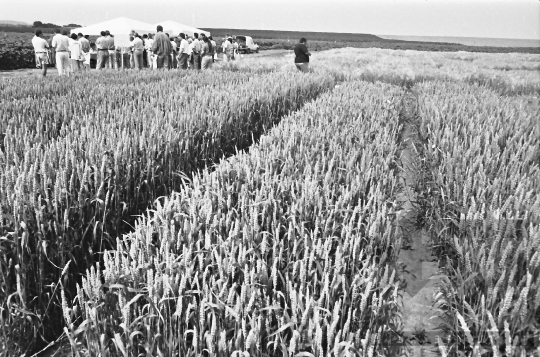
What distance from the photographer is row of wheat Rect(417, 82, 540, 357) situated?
6.69 ft

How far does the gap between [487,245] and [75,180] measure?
256cm

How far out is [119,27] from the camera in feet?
62.6

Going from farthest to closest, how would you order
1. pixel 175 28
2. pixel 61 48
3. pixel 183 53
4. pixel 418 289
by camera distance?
pixel 175 28, pixel 183 53, pixel 61 48, pixel 418 289

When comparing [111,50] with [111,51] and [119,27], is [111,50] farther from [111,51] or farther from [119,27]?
[119,27]

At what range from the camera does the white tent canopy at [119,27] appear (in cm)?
1903

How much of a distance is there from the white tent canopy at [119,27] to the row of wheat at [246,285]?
17.4 metres

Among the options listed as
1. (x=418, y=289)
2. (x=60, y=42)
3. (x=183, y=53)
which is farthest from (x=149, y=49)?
(x=418, y=289)

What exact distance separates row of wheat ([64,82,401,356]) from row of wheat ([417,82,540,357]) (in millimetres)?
358

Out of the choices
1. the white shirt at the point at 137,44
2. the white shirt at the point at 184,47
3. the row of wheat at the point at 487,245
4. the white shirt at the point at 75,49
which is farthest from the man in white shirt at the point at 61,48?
the row of wheat at the point at 487,245

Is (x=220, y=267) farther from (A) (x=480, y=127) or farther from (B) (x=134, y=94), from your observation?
(B) (x=134, y=94)

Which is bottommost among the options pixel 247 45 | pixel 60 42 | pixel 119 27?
pixel 60 42

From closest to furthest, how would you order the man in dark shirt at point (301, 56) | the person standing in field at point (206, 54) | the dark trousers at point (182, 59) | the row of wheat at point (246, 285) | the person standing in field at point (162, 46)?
the row of wheat at point (246, 285) < the man in dark shirt at point (301, 56) < the person standing in field at point (162, 46) < the dark trousers at point (182, 59) < the person standing in field at point (206, 54)

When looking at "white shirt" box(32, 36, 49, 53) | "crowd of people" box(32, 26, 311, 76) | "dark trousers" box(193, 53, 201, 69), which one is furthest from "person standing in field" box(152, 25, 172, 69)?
"white shirt" box(32, 36, 49, 53)

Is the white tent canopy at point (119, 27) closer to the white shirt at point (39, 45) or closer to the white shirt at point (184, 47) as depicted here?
the white shirt at point (184, 47)
